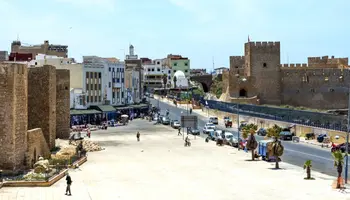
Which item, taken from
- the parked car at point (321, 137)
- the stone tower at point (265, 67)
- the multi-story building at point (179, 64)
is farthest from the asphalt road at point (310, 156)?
the multi-story building at point (179, 64)

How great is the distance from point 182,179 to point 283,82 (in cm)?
4886

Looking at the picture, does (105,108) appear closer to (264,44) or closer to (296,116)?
(264,44)

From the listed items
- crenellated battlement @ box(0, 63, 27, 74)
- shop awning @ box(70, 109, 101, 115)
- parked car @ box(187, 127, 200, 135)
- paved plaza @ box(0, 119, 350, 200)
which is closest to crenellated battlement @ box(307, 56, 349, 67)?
parked car @ box(187, 127, 200, 135)

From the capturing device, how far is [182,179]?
2714 centimetres

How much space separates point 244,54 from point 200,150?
36.9 m

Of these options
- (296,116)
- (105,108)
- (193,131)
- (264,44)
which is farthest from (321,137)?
(105,108)

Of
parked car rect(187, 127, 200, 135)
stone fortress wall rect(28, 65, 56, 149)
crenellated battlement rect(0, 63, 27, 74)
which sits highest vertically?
crenellated battlement rect(0, 63, 27, 74)

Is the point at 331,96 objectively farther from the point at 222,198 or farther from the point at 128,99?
the point at 222,198

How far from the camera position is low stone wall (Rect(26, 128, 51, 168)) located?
27266 mm

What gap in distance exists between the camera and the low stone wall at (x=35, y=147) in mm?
27266

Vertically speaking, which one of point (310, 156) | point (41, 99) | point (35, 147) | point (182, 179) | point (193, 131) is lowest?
point (182, 179)

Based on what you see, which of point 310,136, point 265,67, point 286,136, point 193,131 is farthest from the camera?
point 265,67

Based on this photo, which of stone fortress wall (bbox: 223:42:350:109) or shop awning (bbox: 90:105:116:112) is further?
stone fortress wall (bbox: 223:42:350:109)

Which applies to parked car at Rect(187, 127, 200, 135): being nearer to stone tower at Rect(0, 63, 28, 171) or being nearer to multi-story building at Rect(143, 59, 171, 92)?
Answer: stone tower at Rect(0, 63, 28, 171)
